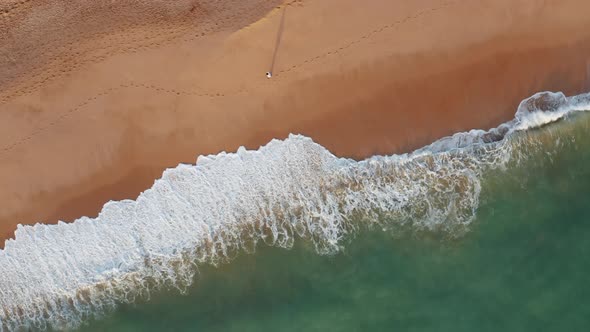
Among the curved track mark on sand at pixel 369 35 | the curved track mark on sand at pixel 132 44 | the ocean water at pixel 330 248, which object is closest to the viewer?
the curved track mark on sand at pixel 369 35

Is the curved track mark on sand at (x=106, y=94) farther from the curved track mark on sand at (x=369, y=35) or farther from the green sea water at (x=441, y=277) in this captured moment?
the green sea water at (x=441, y=277)

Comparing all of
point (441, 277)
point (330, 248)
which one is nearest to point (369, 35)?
point (330, 248)

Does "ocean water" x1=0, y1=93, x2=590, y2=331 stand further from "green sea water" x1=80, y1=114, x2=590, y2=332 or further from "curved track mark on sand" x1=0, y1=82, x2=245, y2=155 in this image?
"curved track mark on sand" x1=0, y1=82, x2=245, y2=155

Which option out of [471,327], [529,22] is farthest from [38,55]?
[471,327]

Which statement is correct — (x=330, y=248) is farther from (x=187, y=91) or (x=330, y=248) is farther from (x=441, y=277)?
(x=187, y=91)

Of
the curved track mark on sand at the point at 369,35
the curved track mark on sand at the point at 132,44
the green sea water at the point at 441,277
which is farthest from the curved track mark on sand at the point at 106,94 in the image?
the green sea water at the point at 441,277
